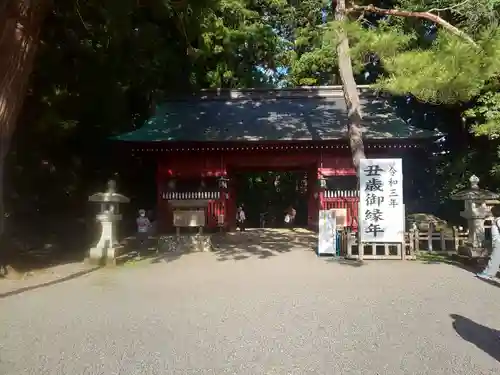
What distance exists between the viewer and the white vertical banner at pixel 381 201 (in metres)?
11.3

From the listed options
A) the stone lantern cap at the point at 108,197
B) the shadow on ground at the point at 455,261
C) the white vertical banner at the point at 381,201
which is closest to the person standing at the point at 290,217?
the shadow on ground at the point at 455,261

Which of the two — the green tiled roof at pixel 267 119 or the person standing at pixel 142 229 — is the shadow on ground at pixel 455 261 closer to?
the green tiled roof at pixel 267 119

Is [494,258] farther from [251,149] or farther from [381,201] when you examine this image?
[251,149]

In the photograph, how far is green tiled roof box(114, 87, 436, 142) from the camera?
676 inches

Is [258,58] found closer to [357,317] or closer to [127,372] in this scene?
[357,317]

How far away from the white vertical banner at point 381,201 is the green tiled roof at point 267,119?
5.44 meters

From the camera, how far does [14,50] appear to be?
866 cm

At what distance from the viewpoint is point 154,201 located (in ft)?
74.2

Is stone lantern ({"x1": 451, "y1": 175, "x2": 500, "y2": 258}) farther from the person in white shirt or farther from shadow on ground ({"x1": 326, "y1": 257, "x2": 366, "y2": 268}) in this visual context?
the person in white shirt

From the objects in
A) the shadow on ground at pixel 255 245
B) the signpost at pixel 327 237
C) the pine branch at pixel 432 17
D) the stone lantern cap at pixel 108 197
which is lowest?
the shadow on ground at pixel 255 245

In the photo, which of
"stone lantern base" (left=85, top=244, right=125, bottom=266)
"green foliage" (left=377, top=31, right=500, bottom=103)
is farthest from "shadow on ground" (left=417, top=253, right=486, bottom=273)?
"stone lantern base" (left=85, top=244, right=125, bottom=266)

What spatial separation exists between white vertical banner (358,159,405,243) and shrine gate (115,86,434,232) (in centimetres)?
539

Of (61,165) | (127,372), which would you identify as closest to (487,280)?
(127,372)

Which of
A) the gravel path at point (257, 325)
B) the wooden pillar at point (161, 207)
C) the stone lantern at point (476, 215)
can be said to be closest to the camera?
the gravel path at point (257, 325)
